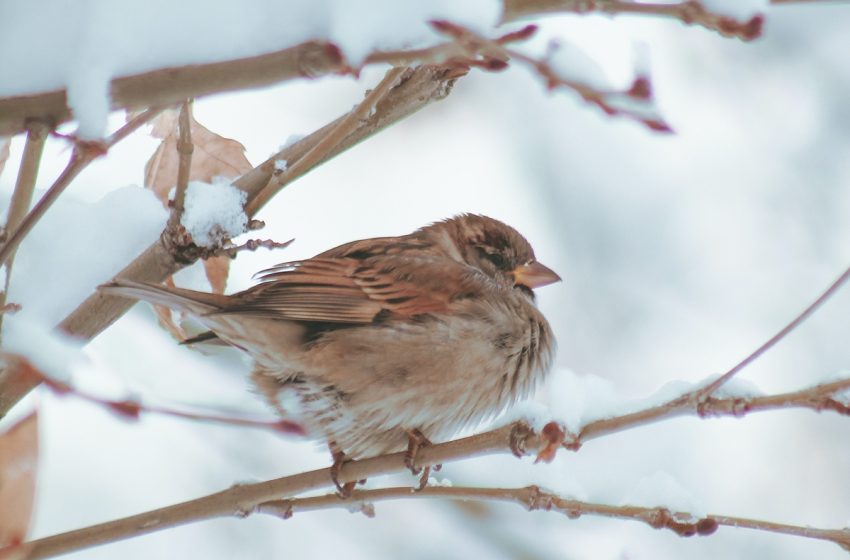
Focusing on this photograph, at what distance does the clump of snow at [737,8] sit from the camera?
50.6 inches

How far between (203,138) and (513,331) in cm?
103

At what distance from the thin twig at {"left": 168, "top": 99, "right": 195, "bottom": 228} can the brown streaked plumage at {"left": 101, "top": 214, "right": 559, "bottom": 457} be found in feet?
1.23

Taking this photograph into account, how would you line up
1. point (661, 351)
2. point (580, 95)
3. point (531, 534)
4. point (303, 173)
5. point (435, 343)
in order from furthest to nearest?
point (661, 351) < point (531, 534) < point (435, 343) < point (303, 173) < point (580, 95)

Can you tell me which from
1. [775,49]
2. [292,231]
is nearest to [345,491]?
[292,231]

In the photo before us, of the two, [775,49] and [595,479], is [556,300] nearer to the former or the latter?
[775,49]

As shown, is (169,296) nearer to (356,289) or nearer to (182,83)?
(356,289)

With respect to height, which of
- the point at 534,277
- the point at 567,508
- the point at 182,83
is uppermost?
the point at 534,277

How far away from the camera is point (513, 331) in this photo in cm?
306

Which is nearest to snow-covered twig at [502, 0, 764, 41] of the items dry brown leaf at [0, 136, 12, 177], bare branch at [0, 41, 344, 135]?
bare branch at [0, 41, 344, 135]

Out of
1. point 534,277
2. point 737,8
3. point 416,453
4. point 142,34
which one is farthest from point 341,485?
point 737,8

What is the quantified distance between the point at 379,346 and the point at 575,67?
5.54 feet

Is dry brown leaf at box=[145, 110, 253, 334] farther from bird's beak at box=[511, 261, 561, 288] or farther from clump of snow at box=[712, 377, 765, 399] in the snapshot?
clump of snow at box=[712, 377, 765, 399]

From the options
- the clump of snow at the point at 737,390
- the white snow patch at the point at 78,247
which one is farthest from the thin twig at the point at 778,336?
the white snow patch at the point at 78,247

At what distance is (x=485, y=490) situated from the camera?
2.21m
